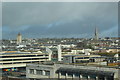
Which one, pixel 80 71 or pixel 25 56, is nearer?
pixel 80 71

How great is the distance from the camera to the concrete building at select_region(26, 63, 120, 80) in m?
23.0

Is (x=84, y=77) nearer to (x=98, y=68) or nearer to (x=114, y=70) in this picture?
(x=98, y=68)

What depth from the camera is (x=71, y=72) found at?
26.2 metres

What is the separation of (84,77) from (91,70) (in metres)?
1.00

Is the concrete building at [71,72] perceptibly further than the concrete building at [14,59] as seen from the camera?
No

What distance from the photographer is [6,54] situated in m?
57.9

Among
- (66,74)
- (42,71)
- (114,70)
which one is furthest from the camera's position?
(42,71)

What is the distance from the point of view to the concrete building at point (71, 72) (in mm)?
22984

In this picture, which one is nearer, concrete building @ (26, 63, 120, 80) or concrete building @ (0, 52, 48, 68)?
concrete building @ (26, 63, 120, 80)

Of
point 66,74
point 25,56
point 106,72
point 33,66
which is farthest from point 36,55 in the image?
point 106,72

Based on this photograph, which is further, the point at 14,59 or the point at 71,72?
the point at 14,59

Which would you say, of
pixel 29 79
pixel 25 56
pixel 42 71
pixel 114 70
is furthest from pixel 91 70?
pixel 25 56

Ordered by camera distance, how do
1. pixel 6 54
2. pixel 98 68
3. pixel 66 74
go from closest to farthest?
pixel 98 68, pixel 66 74, pixel 6 54

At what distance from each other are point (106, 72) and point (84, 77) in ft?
8.78
